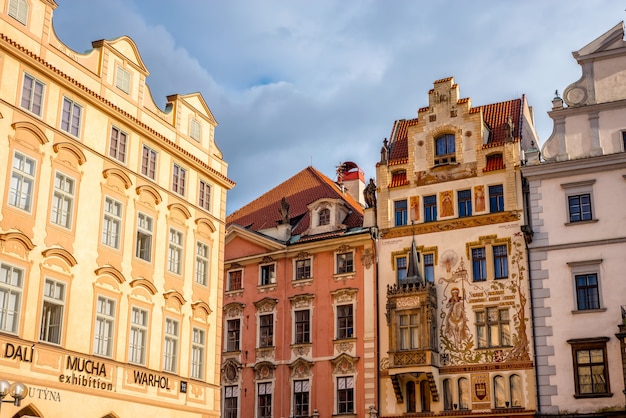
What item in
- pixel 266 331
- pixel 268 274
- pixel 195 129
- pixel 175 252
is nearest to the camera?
pixel 175 252

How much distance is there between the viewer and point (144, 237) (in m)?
26.6

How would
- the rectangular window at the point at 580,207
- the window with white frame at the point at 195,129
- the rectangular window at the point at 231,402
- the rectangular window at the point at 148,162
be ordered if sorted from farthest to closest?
the rectangular window at the point at 231,402 → the rectangular window at the point at 580,207 → the window with white frame at the point at 195,129 → the rectangular window at the point at 148,162

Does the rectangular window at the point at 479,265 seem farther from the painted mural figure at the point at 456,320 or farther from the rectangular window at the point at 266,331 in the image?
the rectangular window at the point at 266,331

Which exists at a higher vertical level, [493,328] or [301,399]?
[493,328]

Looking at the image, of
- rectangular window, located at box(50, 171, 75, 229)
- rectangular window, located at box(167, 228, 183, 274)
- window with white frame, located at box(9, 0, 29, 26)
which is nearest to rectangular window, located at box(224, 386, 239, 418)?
rectangular window, located at box(167, 228, 183, 274)

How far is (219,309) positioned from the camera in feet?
98.3

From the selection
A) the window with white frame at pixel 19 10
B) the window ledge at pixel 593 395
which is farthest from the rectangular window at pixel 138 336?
the window ledge at pixel 593 395

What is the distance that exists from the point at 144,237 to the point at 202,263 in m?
3.47

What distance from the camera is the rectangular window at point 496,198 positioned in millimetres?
36656

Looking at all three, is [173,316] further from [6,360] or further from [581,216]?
[581,216]

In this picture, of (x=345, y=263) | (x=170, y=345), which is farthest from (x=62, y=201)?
(x=345, y=263)

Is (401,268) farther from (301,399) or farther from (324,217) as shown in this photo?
(301,399)

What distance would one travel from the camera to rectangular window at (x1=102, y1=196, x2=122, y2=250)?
2483cm

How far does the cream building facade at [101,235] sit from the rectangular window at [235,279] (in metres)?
11.9
